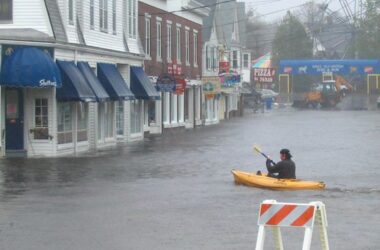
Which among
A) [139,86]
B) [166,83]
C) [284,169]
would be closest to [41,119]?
[139,86]

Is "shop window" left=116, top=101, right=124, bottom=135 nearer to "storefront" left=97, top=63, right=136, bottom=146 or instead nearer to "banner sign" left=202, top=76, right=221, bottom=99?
"storefront" left=97, top=63, right=136, bottom=146

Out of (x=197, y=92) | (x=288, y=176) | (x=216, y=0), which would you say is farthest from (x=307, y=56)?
(x=288, y=176)

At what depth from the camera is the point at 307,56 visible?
118 metres

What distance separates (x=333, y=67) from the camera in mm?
97562

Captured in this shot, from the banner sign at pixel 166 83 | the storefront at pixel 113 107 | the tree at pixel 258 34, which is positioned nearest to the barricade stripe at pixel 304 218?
the storefront at pixel 113 107

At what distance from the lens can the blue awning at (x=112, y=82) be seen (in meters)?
34.3

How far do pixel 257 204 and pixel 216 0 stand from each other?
5463 cm

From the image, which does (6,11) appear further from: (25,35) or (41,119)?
(41,119)

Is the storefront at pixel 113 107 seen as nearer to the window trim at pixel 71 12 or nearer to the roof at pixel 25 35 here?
the window trim at pixel 71 12

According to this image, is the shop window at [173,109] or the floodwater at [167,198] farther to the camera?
the shop window at [173,109]

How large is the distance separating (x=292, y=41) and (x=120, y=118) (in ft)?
266

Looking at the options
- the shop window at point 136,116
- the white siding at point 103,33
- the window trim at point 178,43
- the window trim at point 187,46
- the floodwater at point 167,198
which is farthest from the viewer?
the window trim at point 187,46

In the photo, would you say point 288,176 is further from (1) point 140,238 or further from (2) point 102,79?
(2) point 102,79

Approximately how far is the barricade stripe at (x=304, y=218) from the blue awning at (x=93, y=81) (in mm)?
22416
